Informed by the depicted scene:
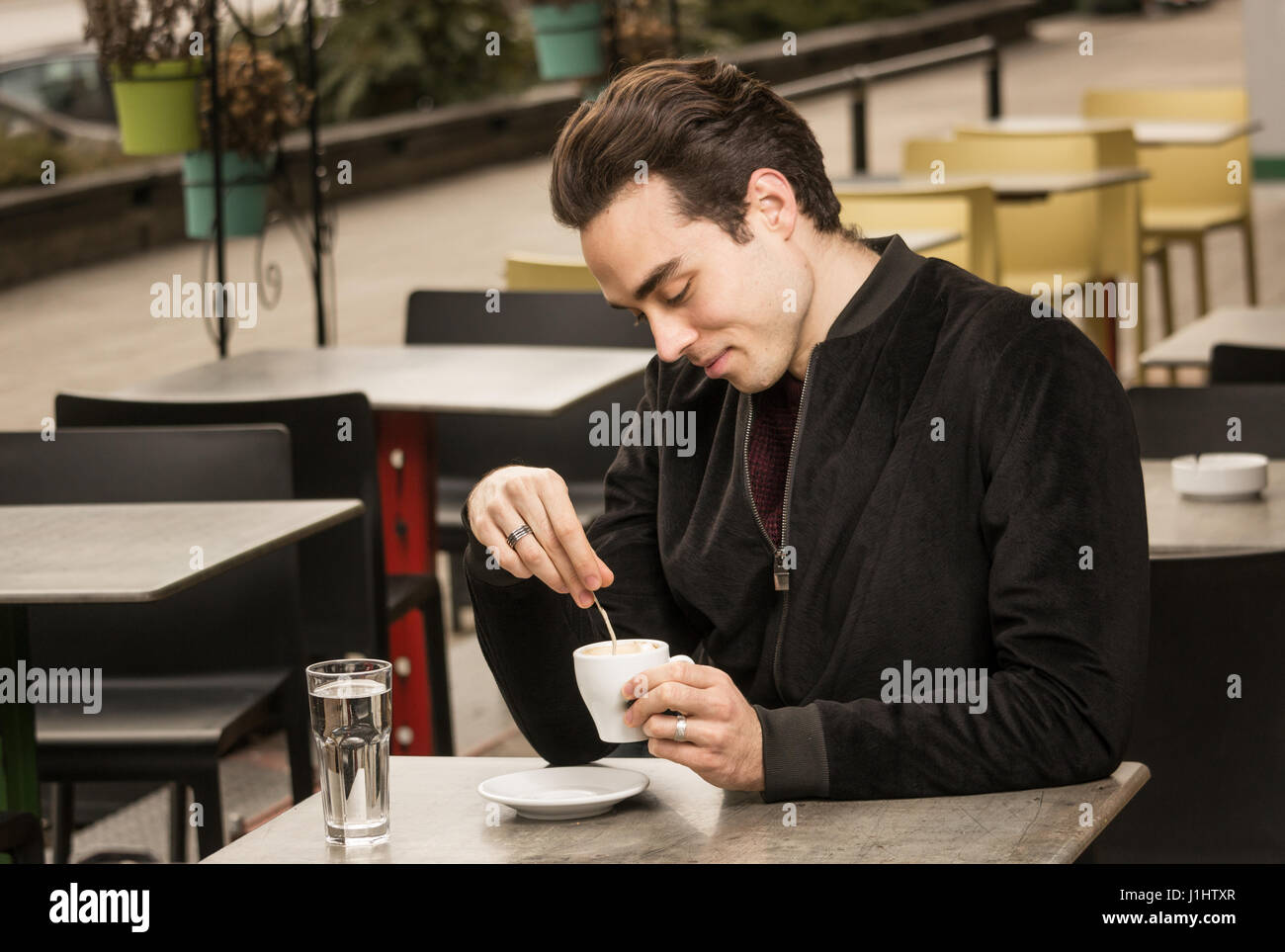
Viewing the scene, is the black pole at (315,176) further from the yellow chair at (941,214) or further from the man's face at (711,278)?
the man's face at (711,278)

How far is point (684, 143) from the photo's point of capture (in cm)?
175

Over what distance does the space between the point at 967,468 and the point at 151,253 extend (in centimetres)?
955

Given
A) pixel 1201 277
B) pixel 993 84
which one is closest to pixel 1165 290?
pixel 1201 277

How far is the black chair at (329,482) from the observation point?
334cm

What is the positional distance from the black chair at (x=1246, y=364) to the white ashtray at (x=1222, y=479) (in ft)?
1.79

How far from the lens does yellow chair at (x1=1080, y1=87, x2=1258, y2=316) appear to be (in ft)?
24.2

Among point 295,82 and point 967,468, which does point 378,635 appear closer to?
point 967,468

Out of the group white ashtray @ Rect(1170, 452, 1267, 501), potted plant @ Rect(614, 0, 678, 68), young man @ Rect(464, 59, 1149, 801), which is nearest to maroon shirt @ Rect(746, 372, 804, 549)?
young man @ Rect(464, 59, 1149, 801)

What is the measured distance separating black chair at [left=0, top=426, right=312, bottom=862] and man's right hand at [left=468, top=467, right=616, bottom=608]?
1.31 m

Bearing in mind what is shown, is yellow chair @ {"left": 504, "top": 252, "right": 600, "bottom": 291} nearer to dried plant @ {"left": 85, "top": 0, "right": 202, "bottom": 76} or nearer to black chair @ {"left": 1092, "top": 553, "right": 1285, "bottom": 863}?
dried plant @ {"left": 85, "top": 0, "right": 202, "bottom": 76}

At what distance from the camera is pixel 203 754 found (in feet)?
9.34

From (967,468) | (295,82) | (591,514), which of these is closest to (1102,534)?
(967,468)

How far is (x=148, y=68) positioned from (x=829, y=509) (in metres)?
3.78
